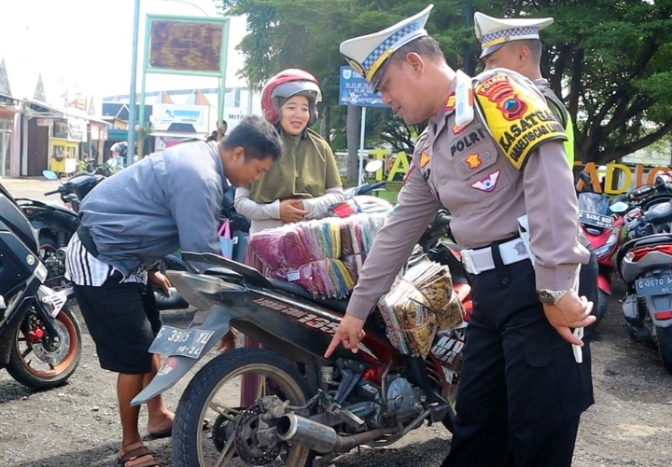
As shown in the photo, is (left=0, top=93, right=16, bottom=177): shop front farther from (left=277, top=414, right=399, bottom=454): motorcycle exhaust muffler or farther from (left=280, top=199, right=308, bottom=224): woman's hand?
(left=277, top=414, right=399, bottom=454): motorcycle exhaust muffler

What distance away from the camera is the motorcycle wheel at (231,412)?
2662mm

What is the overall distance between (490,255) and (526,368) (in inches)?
13.8

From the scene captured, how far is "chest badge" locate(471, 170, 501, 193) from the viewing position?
2215mm

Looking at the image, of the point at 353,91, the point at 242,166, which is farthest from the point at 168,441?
the point at 353,91

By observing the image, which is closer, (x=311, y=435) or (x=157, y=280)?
(x=311, y=435)

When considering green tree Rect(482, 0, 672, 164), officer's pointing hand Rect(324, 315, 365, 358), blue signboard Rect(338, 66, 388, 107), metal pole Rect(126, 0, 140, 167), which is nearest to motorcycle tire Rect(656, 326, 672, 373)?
officer's pointing hand Rect(324, 315, 365, 358)

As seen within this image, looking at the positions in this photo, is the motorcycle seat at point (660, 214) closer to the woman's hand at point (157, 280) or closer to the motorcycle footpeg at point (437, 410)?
the motorcycle footpeg at point (437, 410)

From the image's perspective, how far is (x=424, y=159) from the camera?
2.51m

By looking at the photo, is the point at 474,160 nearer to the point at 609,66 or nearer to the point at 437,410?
the point at 437,410

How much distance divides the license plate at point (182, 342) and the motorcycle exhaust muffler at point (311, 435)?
0.40 metres

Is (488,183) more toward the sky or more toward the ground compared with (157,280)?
more toward the sky

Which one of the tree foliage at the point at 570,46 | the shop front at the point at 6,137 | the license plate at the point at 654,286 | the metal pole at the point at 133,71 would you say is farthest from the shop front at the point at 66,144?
the license plate at the point at 654,286

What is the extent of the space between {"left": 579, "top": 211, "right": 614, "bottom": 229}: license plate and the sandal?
4.43 metres

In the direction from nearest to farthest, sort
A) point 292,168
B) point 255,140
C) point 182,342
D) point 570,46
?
point 182,342 → point 255,140 → point 292,168 → point 570,46
